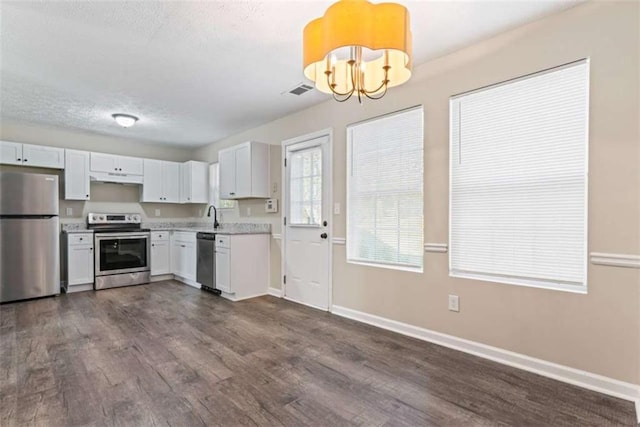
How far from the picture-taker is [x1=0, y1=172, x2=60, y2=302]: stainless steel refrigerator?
4020mm

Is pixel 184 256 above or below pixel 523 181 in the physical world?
below

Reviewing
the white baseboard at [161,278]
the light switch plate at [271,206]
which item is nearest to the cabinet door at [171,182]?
the white baseboard at [161,278]

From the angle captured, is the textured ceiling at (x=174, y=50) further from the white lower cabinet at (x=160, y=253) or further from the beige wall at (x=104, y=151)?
the white lower cabinet at (x=160, y=253)

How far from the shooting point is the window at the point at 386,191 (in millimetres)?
2969

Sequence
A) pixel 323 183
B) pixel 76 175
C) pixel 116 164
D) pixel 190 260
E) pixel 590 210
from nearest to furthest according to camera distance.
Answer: pixel 590 210 → pixel 323 183 → pixel 76 175 → pixel 190 260 → pixel 116 164

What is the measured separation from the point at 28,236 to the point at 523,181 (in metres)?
5.63

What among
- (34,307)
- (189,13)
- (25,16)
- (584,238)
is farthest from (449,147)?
(34,307)

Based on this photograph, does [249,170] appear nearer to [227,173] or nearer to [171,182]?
[227,173]

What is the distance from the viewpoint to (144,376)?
2.20m

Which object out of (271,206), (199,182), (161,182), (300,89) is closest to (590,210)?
(300,89)

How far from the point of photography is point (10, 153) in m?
4.33

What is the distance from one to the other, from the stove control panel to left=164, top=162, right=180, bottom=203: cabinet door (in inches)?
23.2

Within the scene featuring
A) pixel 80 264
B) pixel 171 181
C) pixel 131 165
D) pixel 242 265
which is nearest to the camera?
pixel 242 265

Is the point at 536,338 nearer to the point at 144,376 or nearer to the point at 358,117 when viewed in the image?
the point at 358,117
